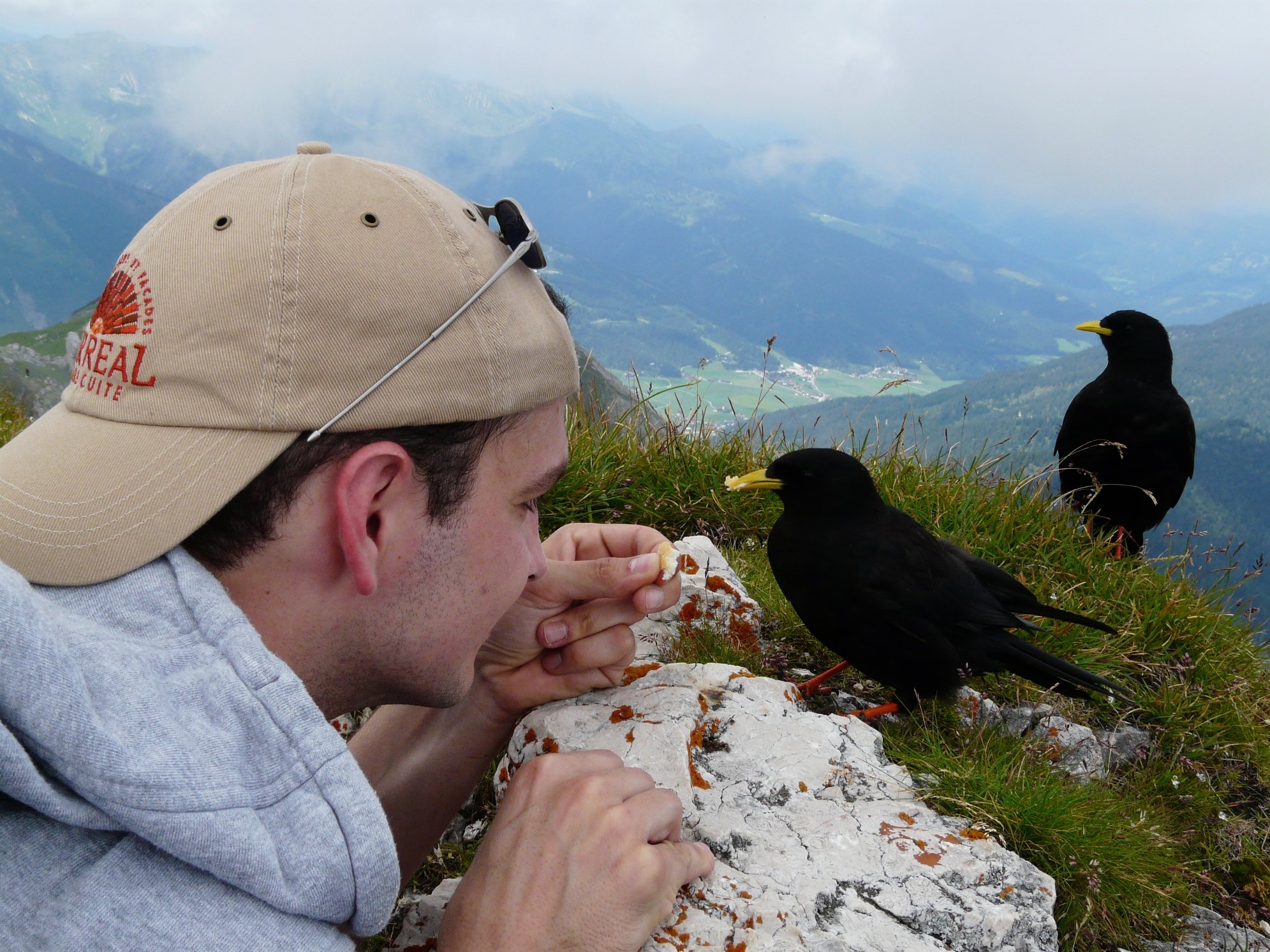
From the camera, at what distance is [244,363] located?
5.21ft

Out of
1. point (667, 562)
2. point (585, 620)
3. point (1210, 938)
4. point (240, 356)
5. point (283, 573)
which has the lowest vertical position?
point (1210, 938)

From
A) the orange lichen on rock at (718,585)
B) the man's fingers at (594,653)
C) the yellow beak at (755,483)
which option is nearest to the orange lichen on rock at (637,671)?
the man's fingers at (594,653)

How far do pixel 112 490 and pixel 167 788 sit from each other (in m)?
0.58

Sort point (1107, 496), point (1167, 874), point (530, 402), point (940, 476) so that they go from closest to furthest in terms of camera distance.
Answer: point (530, 402)
point (1167, 874)
point (940, 476)
point (1107, 496)

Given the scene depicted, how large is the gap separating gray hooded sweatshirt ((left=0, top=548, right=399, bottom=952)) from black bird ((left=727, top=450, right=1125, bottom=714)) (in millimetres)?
2494

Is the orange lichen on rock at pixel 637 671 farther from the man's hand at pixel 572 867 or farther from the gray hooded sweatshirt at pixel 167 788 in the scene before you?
the gray hooded sweatshirt at pixel 167 788

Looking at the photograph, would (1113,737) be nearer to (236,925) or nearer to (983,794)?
(983,794)

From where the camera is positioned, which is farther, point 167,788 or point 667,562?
point 667,562

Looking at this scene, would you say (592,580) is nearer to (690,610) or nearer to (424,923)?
(424,923)

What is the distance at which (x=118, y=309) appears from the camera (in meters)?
1.70

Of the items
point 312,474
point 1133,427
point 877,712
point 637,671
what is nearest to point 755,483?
point 877,712

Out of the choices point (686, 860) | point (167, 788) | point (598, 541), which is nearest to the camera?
point (167, 788)

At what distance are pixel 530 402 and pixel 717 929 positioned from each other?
→ 4.23ft

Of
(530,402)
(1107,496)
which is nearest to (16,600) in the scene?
(530,402)
